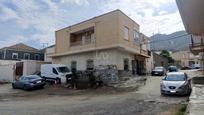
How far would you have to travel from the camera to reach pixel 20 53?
50.0m

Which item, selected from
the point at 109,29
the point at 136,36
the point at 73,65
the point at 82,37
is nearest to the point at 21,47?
the point at 73,65

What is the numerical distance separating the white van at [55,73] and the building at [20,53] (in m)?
21.1

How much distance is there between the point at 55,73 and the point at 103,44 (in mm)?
6567

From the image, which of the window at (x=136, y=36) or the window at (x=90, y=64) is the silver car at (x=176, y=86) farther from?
the window at (x=136, y=36)

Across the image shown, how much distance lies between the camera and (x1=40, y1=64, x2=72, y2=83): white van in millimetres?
28344

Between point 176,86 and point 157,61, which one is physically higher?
point 157,61

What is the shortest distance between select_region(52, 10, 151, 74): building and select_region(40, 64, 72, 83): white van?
319 cm

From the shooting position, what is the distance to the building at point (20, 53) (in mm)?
48125

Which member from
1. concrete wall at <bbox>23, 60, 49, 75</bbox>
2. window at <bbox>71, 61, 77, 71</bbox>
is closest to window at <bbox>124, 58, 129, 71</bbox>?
window at <bbox>71, 61, 77, 71</bbox>

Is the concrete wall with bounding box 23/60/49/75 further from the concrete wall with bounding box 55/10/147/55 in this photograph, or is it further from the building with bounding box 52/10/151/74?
the concrete wall with bounding box 55/10/147/55

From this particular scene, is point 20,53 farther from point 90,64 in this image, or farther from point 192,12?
point 192,12

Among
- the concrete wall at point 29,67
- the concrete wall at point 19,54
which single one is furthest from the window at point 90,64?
the concrete wall at point 19,54

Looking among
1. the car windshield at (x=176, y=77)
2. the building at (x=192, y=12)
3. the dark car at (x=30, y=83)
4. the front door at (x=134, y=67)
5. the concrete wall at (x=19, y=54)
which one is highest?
the concrete wall at (x=19, y=54)

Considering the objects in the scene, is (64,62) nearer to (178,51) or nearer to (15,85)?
(15,85)
